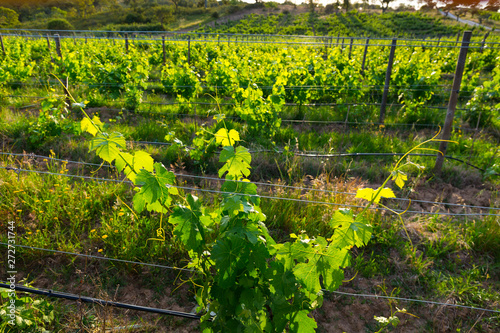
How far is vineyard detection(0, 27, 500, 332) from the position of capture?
147cm

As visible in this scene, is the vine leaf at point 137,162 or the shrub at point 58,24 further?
the shrub at point 58,24

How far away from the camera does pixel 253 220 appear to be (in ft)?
4.92

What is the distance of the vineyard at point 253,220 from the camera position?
4.84ft

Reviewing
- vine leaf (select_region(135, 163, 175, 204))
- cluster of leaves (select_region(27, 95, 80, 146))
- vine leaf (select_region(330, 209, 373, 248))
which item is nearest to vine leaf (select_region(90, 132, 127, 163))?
vine leaf (select_region(135, 163, 175, 204))

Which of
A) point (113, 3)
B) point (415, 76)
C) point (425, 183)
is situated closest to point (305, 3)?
point (113, 3)

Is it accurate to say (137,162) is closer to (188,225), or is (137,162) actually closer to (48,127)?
(188,225)

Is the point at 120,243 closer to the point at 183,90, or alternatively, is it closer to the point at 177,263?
the point at 177,263

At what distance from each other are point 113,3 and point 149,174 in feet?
232

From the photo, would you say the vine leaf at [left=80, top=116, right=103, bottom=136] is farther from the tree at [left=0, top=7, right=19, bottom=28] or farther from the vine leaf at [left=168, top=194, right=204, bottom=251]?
the tree at [left=0, top=7, right=19, bottom=28]

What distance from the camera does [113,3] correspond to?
2352 inches

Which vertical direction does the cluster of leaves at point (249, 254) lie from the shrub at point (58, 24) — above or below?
below

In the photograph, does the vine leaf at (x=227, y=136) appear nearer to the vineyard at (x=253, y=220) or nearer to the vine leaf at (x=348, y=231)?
the vineyard at (x=253, y=220)

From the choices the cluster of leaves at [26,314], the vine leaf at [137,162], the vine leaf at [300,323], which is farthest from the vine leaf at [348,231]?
the cluster of leaves at [26,314]

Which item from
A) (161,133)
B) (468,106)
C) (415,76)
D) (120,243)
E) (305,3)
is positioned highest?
(305,3)
